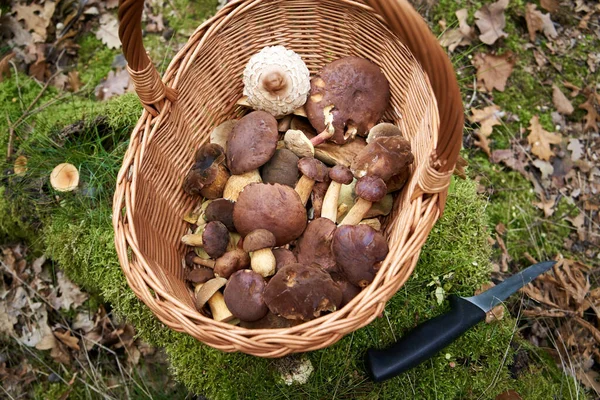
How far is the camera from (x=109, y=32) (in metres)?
4.74

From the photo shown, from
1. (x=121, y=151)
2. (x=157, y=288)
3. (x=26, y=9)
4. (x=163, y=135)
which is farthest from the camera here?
(x=26, y=9)

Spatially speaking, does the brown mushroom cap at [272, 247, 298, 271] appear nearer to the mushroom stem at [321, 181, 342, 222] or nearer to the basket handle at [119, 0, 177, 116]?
the mushroom stem at [321, 181, 342, 222]

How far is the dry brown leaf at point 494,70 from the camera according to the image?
4352 millimetres

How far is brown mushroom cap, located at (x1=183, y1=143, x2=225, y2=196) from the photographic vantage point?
2.96 metres

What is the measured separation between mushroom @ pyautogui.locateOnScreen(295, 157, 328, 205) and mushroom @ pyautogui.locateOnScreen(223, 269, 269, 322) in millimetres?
640

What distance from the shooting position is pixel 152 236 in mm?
2758

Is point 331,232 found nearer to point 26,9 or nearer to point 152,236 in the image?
point 152,236

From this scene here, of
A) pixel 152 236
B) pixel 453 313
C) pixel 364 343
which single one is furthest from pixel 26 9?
pixel 453 313

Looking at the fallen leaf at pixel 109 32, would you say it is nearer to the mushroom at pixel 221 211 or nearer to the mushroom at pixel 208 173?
the mushroom at pixel 208 173

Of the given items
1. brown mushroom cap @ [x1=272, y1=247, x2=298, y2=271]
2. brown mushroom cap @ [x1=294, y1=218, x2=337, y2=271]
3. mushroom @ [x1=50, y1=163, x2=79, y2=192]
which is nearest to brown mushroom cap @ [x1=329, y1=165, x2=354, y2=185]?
brown mushroom cap @ [x1=294, y1=218, x2=337, y2=271]

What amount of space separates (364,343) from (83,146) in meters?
2.61

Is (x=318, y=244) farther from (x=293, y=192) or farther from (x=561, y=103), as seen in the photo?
(x=561, y=103)

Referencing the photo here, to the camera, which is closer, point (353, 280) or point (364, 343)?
point (353, 280)

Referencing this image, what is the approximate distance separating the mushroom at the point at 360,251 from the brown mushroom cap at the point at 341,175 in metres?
0.38
